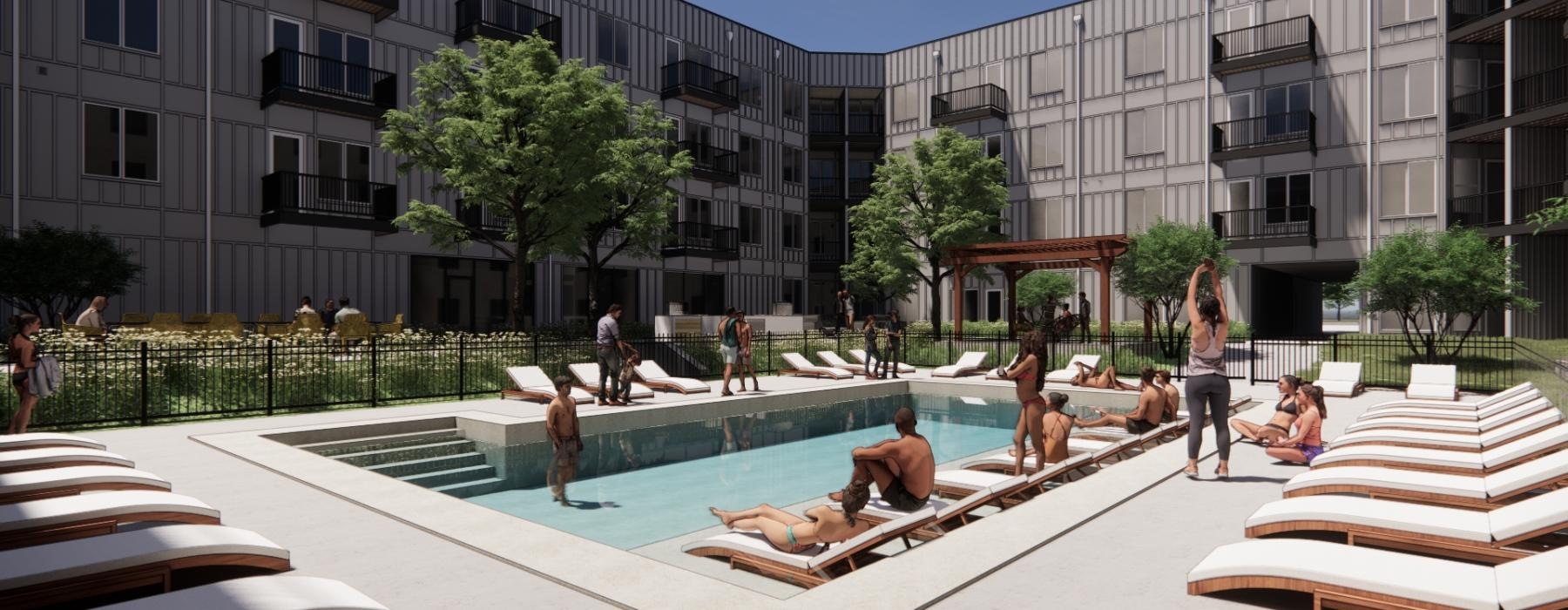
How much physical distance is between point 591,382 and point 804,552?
11.7 metres

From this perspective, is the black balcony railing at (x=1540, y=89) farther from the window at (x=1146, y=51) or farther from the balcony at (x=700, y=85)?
the balcony at (x=700, y=85)

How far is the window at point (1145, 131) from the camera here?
3516cm

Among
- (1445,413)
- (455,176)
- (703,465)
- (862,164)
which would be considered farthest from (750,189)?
(1445,413)

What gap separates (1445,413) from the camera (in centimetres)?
1021

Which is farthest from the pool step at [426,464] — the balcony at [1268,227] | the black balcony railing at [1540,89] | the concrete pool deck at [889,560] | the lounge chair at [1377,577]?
the black balcony railing at [1540,89]

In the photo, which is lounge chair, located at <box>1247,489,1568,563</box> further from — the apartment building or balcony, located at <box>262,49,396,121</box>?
balcony, located at <box>262,49,396,121</box>

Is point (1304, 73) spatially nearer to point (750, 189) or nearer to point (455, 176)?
point (750, 189)

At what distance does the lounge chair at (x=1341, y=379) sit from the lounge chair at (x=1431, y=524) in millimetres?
14182

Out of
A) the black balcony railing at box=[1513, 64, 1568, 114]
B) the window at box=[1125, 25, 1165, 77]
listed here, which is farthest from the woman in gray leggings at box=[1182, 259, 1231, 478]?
the window at box=[1125, 25, 1165, 77]

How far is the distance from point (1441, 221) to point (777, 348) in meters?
23.6

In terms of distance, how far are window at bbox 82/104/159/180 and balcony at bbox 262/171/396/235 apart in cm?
290

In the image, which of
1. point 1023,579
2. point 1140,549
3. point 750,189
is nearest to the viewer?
point 1023,579

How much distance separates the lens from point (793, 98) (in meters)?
45.0

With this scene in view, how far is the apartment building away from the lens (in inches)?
922
